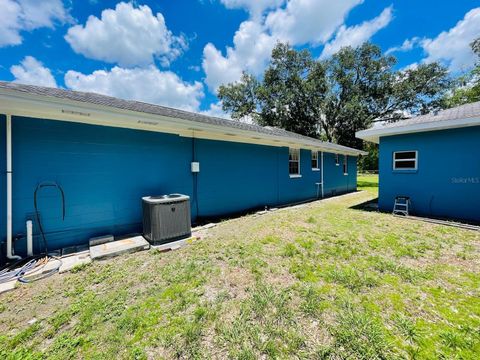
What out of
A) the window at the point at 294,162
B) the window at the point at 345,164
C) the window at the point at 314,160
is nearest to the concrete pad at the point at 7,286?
the window at the point at 294,162

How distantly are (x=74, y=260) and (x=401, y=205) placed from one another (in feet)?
30.1

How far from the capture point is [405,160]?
703 cm

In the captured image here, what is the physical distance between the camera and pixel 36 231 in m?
3.66

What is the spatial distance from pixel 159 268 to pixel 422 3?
45.0ft

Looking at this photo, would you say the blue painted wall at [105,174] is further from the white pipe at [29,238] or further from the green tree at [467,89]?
the green tree at [467,89]

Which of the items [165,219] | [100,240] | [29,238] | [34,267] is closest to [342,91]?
[165,219]

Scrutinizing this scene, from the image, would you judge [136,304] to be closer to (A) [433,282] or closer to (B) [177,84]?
(A) [433,282]

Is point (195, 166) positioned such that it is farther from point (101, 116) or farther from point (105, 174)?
point (101, 116)

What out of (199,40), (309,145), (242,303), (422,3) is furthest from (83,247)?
(422,3)

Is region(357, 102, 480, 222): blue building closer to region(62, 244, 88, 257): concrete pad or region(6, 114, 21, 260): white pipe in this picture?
region(62, 244, 88, 257): concrete pad

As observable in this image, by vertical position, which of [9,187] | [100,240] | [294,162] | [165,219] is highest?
[294,162]

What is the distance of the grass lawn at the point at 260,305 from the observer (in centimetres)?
173

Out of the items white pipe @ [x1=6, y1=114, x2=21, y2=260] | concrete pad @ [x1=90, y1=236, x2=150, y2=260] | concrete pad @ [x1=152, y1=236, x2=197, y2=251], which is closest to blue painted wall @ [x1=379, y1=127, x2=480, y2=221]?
concrete pad @ [x1=152, y1=236, x2=197, y2=251]

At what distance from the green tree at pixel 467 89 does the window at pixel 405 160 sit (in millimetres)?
18298
